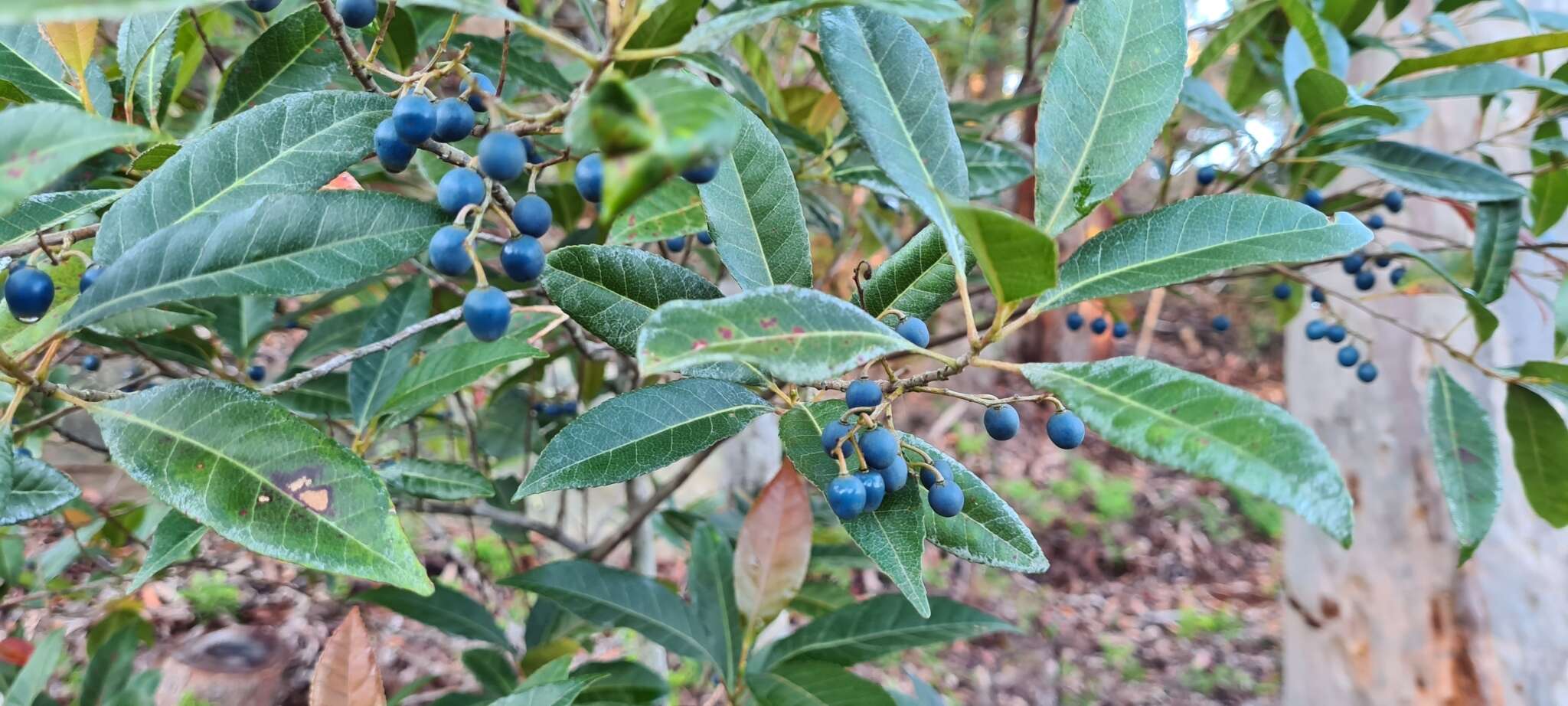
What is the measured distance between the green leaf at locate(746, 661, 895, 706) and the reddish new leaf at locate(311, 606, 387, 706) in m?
0.41

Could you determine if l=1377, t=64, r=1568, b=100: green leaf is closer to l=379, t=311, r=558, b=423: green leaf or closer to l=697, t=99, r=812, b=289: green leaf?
l=697, t=99, r=812, b=289: green leaf

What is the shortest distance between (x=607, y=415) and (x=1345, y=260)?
4.85ft

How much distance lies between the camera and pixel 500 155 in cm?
42

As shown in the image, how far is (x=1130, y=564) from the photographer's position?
424 centimetres

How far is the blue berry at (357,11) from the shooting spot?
611 mm

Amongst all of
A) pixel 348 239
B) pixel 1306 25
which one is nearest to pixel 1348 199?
pixel 1306 25

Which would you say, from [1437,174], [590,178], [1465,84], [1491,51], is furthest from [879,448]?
[1465,84]

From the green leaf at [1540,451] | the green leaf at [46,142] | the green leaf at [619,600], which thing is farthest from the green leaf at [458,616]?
the green leaf at [1540,451]

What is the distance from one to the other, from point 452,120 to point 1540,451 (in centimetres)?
142

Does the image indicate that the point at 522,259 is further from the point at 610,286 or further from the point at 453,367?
the point at 453,367

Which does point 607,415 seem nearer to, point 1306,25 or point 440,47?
point 440,47

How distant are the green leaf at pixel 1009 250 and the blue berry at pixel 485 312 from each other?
0.26 metres

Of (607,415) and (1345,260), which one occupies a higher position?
(1345,260)

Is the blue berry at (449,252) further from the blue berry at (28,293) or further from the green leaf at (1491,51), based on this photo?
the green leaf at (1491,51)
